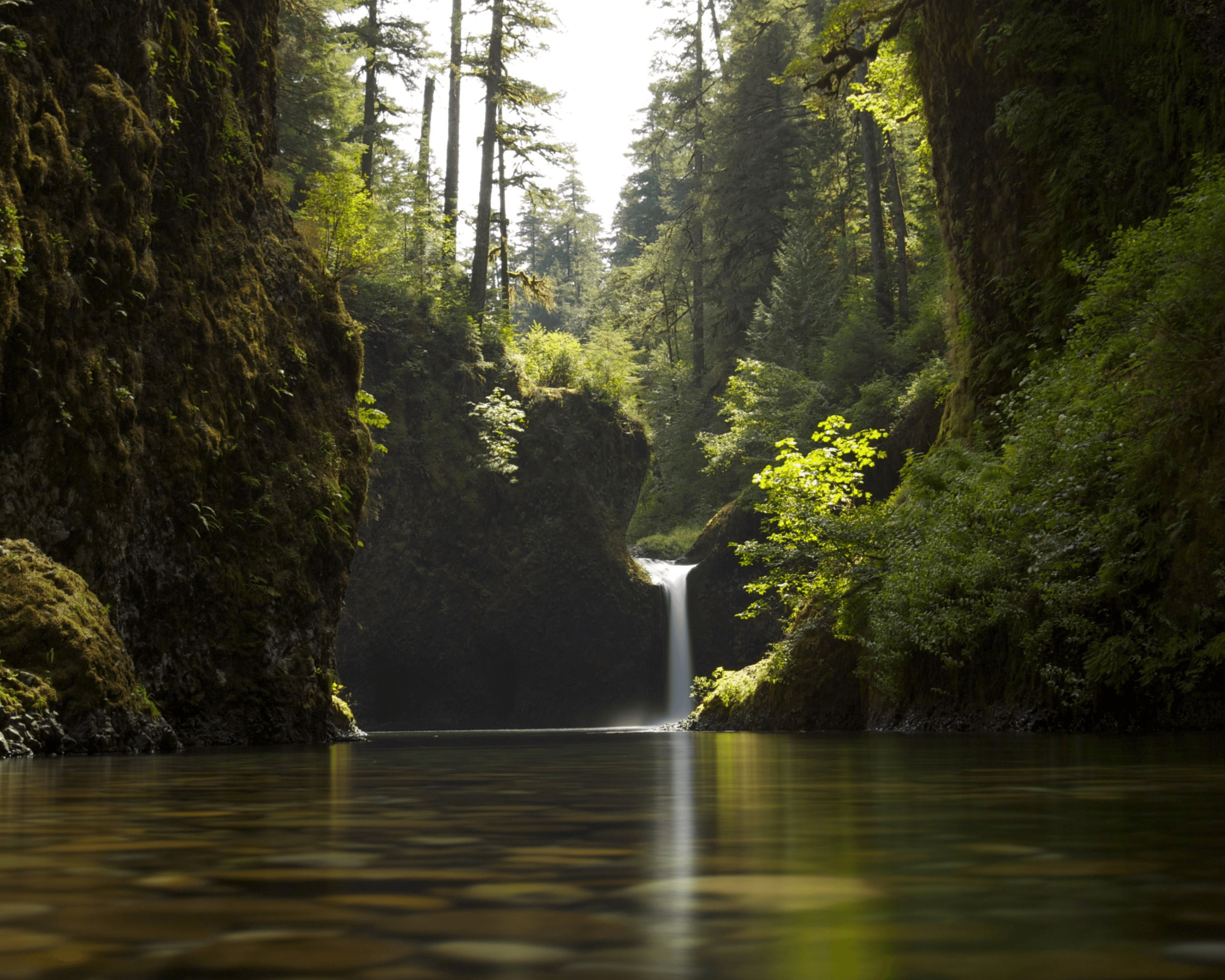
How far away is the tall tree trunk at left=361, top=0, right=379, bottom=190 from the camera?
3366cm

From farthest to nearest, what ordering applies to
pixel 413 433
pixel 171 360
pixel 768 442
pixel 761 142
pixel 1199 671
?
pixel 761 142 < pixel 768 442 < pixel 413 433 < pixel 171 360 < pixel 1199 671

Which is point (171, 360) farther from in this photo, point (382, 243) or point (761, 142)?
point (761, 142)

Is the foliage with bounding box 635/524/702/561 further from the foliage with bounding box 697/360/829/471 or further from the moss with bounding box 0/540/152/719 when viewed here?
the moss with bounding box 0/540/152/719

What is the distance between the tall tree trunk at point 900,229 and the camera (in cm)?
Answer: 3584

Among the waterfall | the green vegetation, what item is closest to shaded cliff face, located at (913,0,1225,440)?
the green vegetation

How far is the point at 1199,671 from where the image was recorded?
30.0 feet

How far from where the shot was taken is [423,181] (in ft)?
111

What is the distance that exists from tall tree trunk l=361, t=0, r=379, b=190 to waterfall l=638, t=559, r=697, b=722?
14975mm

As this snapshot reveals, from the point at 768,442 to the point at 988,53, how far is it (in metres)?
18.3

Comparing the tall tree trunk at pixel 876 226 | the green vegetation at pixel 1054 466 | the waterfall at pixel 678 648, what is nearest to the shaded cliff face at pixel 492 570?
the waterfall at pixel 678 648

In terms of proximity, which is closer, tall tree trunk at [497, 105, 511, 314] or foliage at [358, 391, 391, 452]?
foliage at [358, 391, 391, 452]

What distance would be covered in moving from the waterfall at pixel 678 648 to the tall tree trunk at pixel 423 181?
11628 millimetres

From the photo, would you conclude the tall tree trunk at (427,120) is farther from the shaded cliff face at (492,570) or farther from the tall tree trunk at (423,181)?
the shaded cliff face at (492,570)

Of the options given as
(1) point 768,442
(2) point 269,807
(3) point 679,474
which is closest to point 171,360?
(2) point 269,807
